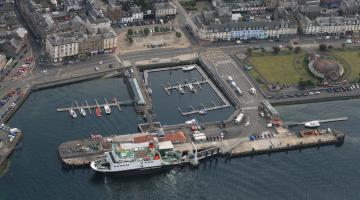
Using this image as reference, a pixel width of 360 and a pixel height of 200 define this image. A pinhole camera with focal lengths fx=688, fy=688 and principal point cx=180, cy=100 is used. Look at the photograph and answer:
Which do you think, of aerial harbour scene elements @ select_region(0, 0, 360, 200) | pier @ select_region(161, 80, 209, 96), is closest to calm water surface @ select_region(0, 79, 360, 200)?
aerial harbour scene elements @ select_region(0, 0, 360, 200)

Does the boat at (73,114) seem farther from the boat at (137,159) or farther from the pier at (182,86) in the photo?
the pier at (182,86)

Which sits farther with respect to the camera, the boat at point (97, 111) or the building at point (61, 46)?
the building at point (61, 46)

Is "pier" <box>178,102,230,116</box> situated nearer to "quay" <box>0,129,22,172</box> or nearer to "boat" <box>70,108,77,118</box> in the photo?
"boat" <box>70,108,77,118</box>

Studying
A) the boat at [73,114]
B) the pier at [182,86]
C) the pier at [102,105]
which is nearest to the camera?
the boat at [73,114]

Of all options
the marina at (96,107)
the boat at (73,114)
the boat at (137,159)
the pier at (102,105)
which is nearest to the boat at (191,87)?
the pier at (102,105)

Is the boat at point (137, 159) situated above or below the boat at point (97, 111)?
below

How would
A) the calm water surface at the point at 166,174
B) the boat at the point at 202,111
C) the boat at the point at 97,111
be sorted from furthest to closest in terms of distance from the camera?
the boat at the point at 202,111 → the boat at the point at 97,111 → the calm water surface at the point at 166,174
